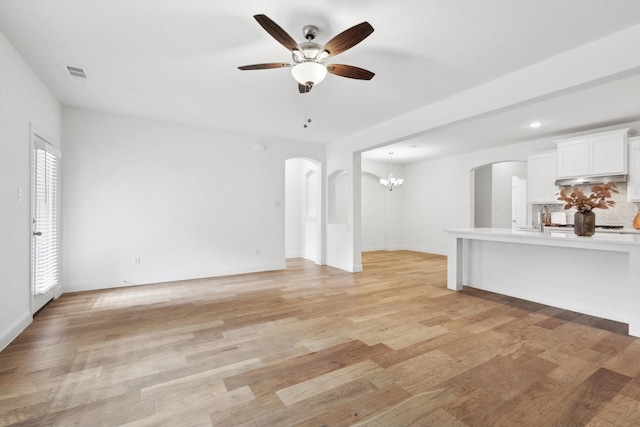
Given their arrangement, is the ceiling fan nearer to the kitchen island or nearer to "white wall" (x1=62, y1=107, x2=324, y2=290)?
the kitchen island

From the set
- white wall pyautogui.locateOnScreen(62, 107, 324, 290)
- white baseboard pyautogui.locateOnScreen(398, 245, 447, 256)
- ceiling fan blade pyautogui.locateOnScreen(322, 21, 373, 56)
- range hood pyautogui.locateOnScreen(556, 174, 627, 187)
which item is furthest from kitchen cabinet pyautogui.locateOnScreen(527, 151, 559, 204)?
ceiling fan blade pyautogui.locateOnScreen(322, 21, 373, 56)

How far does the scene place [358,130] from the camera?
5.53 metres

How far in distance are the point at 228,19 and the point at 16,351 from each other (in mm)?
3300

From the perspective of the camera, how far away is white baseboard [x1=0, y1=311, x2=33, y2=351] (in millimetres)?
2524

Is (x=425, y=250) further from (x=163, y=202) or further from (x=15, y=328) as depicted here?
(x=15, y=328)

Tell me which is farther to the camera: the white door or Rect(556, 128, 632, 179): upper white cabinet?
Rect(556, 128, 632, 179): upper white cabinet

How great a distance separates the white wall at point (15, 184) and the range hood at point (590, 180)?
26.2 feet

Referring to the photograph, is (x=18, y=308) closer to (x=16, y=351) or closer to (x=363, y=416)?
(x=16, y=351)

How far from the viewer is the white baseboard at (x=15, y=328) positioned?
2.52 metres

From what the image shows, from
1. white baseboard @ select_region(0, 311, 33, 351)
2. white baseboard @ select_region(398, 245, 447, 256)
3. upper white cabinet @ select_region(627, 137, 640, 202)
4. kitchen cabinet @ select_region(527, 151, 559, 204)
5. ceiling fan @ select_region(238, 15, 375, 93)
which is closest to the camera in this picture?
ceiling fan @ select_region(238, 15, 375, 93)

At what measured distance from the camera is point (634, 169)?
4.75 metres

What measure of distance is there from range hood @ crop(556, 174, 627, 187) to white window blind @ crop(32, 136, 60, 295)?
814 centimetres

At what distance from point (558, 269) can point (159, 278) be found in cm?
580

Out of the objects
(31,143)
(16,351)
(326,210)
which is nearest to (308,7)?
(31,143)
